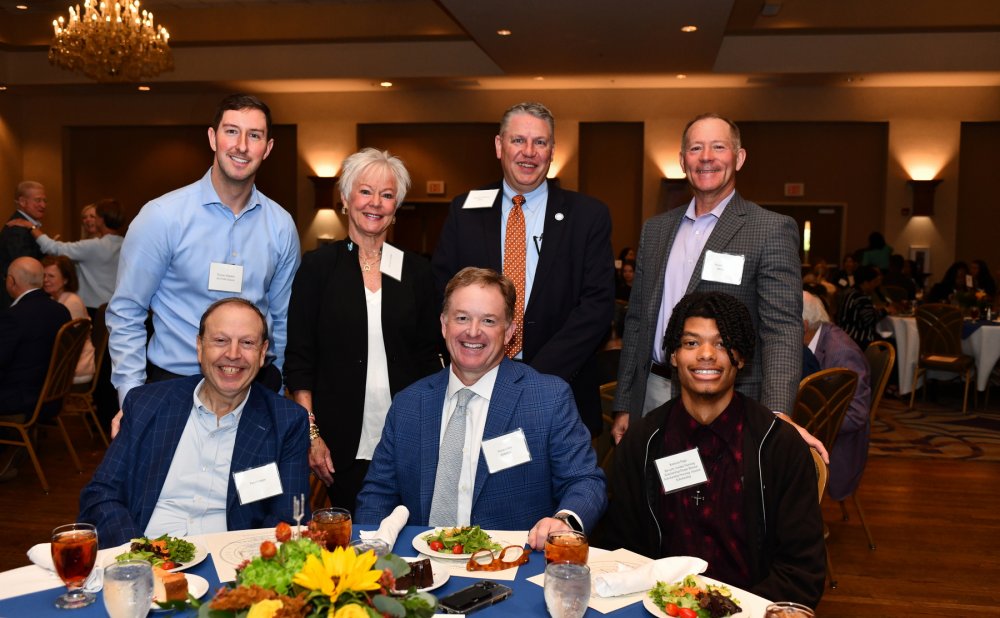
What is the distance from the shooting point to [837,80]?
11.1m

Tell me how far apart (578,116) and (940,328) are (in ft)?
19.5

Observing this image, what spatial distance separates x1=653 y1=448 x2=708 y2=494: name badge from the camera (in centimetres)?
208

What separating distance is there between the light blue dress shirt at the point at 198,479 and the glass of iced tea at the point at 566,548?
3.44 ft

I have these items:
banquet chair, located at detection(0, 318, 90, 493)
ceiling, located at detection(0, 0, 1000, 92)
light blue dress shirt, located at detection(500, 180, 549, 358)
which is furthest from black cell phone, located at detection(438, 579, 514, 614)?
ceiling, located at detection(0, 0, 1000, 92)

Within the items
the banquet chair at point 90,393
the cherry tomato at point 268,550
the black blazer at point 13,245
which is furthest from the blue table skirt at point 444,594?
the black blazer at point 13,245

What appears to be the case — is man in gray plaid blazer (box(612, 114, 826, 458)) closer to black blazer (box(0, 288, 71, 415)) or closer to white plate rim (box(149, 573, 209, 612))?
white plate rim (box(149, 573, 209, 612))

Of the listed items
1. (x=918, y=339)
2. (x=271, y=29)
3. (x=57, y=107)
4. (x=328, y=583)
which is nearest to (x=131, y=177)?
(x=57, y=107)

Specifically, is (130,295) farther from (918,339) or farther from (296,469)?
(918,339)

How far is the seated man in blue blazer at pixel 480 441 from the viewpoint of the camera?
2143 mm

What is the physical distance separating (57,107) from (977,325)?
12975mm

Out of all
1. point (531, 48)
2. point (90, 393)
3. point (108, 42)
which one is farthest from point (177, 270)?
point (531, 48)

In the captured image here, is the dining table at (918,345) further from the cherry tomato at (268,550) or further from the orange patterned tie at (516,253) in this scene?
the cherry tomato at (268,550)

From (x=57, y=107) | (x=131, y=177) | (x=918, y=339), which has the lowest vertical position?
(x=918, y=339)

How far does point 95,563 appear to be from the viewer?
1554 mm
